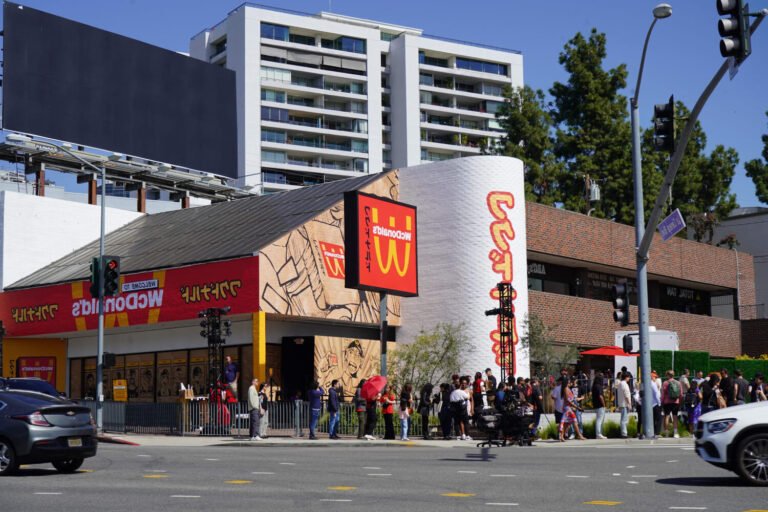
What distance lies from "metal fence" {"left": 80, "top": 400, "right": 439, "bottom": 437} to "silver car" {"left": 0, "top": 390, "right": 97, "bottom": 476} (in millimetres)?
12912

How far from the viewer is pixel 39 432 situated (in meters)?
16.6

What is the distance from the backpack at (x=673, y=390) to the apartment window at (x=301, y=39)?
77.3 meters

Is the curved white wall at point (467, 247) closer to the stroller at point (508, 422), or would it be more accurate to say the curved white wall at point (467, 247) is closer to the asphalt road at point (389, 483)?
the stroller at point (508, 422)

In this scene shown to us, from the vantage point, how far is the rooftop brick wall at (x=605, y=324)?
4491cm

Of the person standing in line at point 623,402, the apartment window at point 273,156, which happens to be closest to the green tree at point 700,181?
→ the person standing in line at point 623,402

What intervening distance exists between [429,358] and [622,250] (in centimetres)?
1679

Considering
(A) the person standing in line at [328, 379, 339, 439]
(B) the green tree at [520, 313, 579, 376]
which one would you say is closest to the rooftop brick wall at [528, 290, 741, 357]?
(B) the green tree at [520, 313, 579, 376]

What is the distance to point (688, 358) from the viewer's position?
4581 centimetres

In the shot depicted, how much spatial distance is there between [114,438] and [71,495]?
631 inches

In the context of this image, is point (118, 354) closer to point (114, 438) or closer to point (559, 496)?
point (114, 438)

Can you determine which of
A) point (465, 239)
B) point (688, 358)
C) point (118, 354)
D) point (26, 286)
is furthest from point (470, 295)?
point (26, 286)

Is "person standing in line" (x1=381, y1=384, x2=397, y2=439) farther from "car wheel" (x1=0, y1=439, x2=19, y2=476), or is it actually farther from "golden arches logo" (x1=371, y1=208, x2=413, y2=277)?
"car wheel" (x1=0, y1=439, x2=19, y2=476)

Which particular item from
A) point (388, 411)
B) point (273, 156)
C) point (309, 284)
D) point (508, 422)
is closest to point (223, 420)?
point (388, 411)

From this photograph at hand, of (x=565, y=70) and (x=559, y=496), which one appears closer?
(x=559, y=496)
